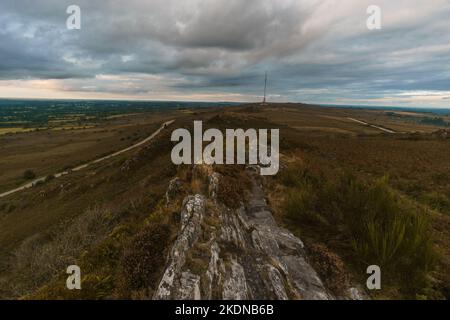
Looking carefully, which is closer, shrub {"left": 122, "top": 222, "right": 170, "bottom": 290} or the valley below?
the valley below

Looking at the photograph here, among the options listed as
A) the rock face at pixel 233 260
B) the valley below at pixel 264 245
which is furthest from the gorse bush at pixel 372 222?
the rock face at pixel 233 260

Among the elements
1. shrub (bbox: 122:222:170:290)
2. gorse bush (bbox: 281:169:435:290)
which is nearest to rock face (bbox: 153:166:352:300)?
shrub (bbox: 122:222:170:290)

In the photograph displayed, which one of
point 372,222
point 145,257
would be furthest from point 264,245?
point 145,257

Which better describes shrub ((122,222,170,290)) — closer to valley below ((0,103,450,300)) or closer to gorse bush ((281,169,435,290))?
valley below ((0,103,450,300))

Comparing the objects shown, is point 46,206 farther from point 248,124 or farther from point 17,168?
point 17,168

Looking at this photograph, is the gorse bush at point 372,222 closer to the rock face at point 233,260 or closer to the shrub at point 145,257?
the rock face at point 233,260

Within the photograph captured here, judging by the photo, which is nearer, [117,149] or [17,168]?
[17,168]
